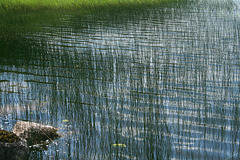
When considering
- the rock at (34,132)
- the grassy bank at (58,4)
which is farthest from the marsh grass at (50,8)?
the rock at (34,132)

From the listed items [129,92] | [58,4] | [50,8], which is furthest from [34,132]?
[58,4]

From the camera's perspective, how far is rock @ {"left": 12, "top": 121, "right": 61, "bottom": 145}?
4660 mm

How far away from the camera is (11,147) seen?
400 centimetres

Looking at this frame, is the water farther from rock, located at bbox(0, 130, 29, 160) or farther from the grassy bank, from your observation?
the grassy bank

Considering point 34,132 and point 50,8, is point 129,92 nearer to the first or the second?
point 34,132

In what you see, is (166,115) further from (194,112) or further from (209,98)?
(209,98)

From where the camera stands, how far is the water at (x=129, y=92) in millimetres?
4559

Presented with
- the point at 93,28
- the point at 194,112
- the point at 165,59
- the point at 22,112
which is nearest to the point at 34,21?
the point at 93,28

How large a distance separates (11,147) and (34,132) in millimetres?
697

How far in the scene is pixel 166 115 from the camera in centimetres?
535

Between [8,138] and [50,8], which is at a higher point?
[50,8]

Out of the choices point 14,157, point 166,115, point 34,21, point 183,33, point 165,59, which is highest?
point 34,21

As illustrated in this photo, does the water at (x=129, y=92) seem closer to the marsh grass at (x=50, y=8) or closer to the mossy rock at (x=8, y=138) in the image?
the mossy rock at (x=8, y=138)

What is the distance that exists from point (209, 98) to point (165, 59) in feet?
8.44
